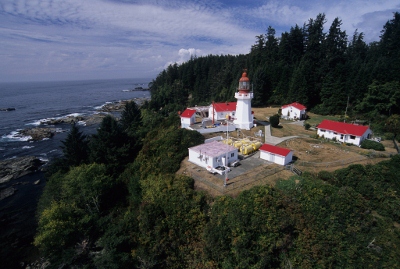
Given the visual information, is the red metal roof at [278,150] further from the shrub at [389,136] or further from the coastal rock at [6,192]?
the coastal rock at [6,192]

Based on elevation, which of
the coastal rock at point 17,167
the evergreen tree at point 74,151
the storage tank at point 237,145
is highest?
the storage tank at point 237,145

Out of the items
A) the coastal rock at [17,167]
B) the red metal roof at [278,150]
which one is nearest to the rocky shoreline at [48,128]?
the coastal rock at [17,167]

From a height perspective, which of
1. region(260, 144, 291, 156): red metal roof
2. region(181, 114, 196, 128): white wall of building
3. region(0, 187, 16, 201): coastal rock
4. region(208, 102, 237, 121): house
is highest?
region(208, 102, 237, 121): house

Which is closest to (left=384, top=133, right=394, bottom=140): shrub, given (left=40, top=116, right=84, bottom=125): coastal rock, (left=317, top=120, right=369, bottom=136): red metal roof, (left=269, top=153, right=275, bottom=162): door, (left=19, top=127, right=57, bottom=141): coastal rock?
(left=317, top=120, right=369, bottom=136): red metal roof

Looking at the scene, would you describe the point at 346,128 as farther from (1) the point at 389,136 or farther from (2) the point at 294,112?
(2) the point at 294,112

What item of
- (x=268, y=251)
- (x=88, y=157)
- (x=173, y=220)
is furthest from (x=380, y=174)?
(x=88, y=157)

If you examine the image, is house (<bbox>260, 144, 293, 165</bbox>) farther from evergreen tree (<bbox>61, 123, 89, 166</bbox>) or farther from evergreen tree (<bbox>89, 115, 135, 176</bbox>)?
evergreen tree (<bbox>61, 123, 89, 166</bbox>)

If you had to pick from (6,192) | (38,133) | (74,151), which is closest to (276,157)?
(74,151)
